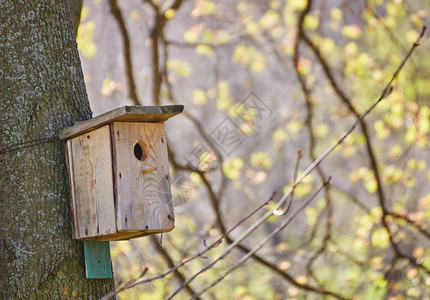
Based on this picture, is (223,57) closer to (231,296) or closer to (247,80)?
(247,80)

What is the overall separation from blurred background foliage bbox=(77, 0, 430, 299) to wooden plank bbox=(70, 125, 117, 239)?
307 cm

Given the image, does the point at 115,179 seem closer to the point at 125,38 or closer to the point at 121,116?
the point at 121,116

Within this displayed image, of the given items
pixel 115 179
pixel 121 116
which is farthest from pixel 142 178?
pixel 121 116

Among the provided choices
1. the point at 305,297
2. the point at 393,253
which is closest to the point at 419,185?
the point at 393,253

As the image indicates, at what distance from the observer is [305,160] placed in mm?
5148

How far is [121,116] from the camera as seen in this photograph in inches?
65.4

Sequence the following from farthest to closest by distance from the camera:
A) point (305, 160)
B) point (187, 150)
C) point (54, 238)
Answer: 1. point (305, 160)
2. point (187, 150)
3. point (54, 238)

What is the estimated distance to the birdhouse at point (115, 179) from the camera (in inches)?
66.2

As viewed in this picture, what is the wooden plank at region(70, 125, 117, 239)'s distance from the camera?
1.69 m

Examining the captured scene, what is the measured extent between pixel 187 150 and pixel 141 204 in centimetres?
310

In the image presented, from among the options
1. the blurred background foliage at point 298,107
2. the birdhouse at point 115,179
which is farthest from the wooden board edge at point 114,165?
the blurred background foliage at point 298,107

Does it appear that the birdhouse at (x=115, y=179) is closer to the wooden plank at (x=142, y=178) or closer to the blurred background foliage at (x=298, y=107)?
the wooden plank at (x=142, y=178)

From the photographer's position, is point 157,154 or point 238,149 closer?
point 157,154

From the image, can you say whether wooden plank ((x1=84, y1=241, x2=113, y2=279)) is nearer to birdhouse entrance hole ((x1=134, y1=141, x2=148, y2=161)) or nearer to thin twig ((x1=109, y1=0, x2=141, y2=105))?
birdhouse entrance hole ((x1=134, y1=141, x2=148, y2=161))
